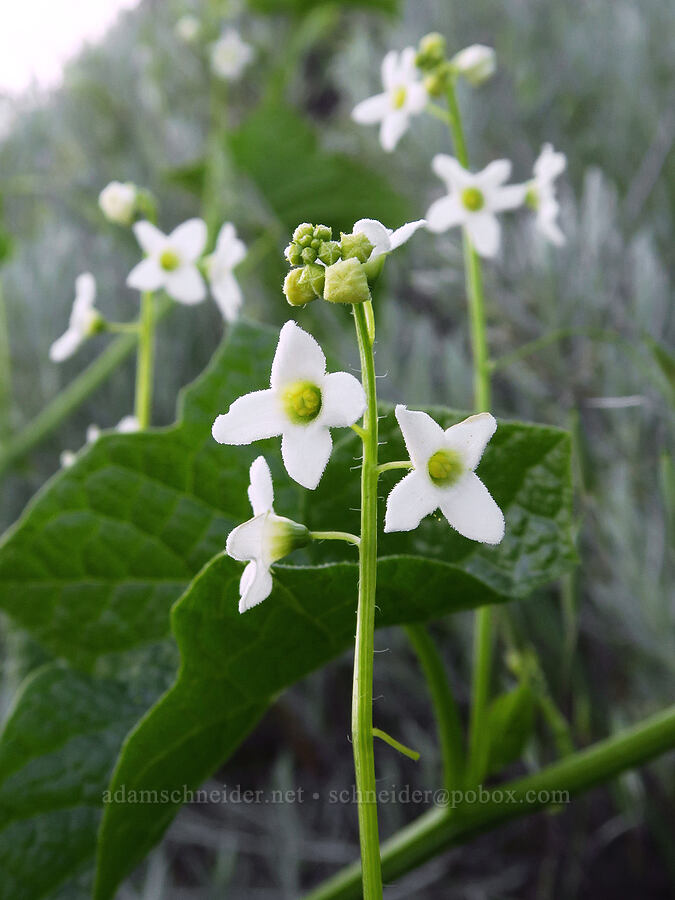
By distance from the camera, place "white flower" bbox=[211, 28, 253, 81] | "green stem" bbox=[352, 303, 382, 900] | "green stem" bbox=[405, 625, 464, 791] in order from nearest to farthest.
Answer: "green stem" bbox=[352, 303, 382, 900] → "green stem" bbox=[405, 625, 464, 791] → "white flower" bbox=[211, 28, 253, 81]

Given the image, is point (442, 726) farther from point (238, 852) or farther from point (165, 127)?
point (165, 127)

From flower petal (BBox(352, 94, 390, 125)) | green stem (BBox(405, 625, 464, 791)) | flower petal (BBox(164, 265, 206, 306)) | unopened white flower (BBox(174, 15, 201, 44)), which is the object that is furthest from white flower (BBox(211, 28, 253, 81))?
green stem (BBox(405, 625, 464, 791))

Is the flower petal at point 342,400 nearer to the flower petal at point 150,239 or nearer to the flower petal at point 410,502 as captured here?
the flower petal at point 410,502

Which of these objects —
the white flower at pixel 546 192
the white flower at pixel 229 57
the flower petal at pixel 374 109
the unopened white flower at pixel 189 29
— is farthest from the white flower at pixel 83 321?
the unopened white flower at pixel 189 29

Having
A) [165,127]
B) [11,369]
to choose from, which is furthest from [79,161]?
[11,369]

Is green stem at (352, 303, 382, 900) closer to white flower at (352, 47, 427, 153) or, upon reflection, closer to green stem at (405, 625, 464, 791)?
green stem at (405, 625, 464, 791)
